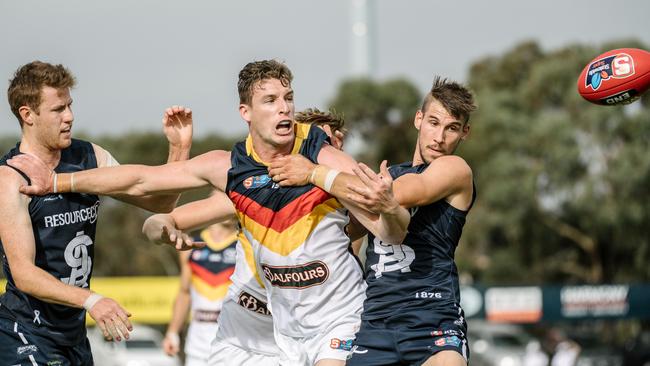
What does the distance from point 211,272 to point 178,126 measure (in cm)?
342

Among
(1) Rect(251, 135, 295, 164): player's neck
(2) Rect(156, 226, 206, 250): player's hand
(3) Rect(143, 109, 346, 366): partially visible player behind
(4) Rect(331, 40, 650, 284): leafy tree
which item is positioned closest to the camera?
(1) Rect(251, 135, 295, 164): player's neck

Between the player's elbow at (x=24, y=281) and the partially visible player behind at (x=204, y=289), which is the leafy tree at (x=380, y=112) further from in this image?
the player's elbow at (x=24, y=281)

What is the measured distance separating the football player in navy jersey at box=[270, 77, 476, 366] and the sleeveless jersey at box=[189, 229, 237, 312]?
3937 mm

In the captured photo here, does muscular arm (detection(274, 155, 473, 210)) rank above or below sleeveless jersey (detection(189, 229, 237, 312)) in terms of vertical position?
above

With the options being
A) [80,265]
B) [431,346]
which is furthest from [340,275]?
[80,265]

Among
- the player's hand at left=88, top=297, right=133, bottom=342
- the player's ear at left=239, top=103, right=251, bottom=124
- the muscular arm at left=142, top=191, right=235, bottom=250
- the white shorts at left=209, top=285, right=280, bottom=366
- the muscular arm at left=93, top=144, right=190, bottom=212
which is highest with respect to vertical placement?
the player's ear at left=239, top=103, right=251, bottom=124

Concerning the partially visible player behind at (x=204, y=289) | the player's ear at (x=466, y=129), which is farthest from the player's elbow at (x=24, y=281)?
the partially visible player behind at (x=204, y=289)

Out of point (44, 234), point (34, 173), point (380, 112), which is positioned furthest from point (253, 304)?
point (380, 112)

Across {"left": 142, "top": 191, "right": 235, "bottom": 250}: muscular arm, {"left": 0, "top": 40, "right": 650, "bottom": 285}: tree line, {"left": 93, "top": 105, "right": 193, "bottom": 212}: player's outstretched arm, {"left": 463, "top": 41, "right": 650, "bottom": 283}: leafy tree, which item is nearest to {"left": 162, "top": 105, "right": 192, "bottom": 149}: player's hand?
{"left": 93, "top": 105, "right": 193, "bottom": 212}: player's outstretched arm

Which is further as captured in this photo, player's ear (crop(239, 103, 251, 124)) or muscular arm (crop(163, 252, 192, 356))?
muscular arm (crop(163, 252, 192, 356))

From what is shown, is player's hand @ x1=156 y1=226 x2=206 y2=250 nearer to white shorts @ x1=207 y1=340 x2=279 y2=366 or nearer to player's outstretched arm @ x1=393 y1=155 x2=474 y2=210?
white shorts @ x1=207 y1=340 x2=279 y2=366

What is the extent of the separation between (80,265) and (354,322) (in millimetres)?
1980

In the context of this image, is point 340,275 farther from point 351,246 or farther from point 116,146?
point 116,146

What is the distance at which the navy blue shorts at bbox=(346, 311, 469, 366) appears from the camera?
20.1 feet
